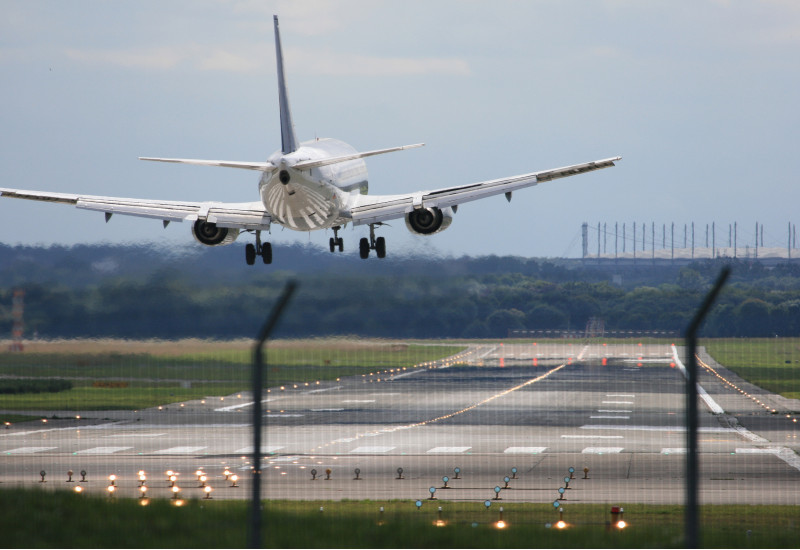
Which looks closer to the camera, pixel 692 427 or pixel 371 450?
pixel 692 427

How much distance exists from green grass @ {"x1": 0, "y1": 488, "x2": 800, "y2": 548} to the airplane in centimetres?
2629

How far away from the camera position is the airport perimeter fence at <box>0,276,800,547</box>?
877 inches

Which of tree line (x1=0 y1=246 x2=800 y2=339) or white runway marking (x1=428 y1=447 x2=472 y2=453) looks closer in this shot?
tree line (x1=0 y1=246 x2=800 y2=339)

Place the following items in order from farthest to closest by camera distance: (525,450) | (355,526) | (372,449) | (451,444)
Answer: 1. (451,444)
2. (372,449)
3. (525,450)
4. (355,526)

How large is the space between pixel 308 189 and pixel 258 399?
3965cm

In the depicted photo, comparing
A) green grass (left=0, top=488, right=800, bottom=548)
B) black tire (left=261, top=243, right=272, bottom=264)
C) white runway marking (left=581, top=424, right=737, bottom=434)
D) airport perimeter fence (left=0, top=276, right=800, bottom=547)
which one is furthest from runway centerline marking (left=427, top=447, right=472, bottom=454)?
black tire (left=261, top=243, right=272, bottom=264)

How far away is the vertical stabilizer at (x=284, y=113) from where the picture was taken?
5575cm

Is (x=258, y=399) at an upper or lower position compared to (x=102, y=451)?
upper

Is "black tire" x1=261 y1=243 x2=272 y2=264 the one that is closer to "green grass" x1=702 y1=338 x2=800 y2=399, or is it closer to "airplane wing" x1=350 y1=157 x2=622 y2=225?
"airplane wing" x1=350 y1=157 x2=622 y2=225

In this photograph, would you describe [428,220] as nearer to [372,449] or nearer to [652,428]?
[652,428]

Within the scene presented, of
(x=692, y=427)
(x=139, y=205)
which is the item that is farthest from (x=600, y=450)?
(x=139, y=205)

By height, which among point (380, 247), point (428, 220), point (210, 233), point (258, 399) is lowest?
point (258, 399)

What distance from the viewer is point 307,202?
5422 cm

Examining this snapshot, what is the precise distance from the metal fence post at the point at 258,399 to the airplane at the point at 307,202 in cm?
3648
